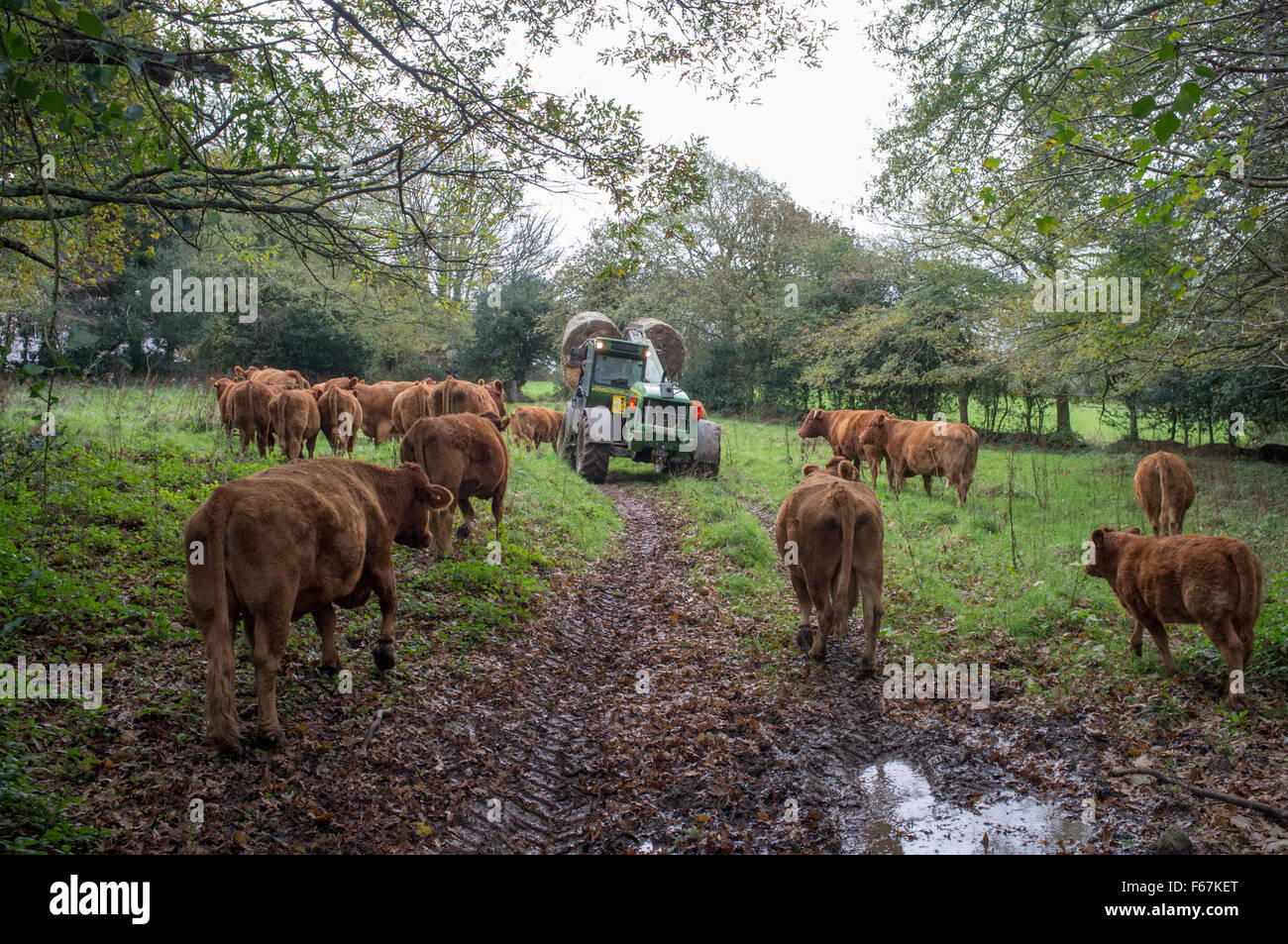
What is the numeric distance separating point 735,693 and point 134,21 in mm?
7677

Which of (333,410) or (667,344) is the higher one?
(667,344)

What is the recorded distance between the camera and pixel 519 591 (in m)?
7.87

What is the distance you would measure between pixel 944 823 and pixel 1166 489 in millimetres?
7872

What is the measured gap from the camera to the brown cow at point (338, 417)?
12.9m

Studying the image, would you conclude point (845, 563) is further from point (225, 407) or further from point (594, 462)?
point (225, 407)

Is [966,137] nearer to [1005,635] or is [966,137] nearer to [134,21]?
[1005,635]

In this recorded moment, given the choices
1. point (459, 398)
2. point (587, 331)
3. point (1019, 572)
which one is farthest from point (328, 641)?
point (587, 331)

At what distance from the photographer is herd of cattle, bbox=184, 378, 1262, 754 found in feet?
13.7

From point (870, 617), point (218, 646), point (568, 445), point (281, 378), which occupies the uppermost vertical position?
point (281, 378)

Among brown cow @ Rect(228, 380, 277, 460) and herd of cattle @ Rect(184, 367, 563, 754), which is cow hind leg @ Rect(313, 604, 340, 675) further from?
brown cow @ Rect(228, 380, 277, 460)

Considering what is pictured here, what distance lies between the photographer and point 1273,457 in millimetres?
18578

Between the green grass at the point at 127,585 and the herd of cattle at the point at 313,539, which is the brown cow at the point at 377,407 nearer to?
the green grass at the point at 127,585

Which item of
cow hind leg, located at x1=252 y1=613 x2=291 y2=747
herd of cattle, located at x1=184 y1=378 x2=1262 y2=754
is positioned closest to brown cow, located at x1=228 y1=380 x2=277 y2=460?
herd of cattle, located at x1=184 y1=378 x2=1262 y2=754

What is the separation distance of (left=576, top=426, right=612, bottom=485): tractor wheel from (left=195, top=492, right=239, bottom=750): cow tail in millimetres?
12256
